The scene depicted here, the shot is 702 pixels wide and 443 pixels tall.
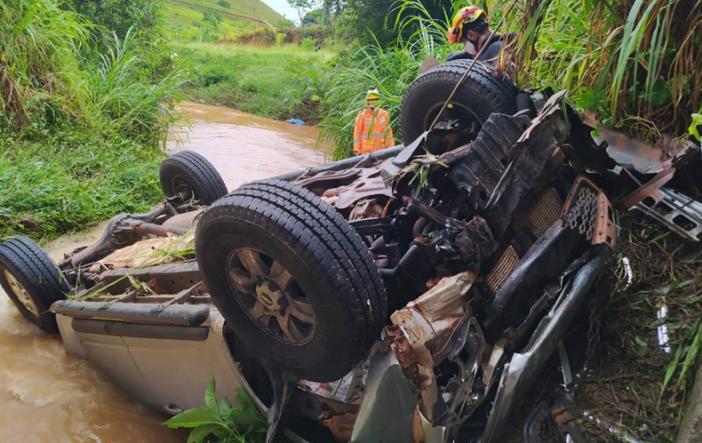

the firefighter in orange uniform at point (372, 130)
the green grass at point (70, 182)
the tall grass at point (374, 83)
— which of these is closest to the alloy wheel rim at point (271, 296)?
the firefighter in orange uniform at point (372, 130)

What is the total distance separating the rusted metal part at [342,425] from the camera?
1940mm

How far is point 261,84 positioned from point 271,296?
638 inches

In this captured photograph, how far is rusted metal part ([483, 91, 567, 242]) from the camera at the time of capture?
1.88 m

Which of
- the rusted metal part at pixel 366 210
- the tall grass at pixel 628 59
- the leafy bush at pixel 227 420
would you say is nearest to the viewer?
the tall grass at pixel 628 59

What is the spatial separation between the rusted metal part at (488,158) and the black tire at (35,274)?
2892 millimetres

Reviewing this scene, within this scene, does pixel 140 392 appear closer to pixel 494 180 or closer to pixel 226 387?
pixel 226 387

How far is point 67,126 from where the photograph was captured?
6809 mm

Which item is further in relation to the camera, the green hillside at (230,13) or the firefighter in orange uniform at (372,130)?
the green hillside at (230,13)

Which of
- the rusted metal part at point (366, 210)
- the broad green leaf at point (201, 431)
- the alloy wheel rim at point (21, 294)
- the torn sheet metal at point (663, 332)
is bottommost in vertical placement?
the alloy wheel rim at point (21, 294)

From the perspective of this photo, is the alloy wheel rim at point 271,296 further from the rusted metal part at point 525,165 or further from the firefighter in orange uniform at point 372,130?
the firefighter in orange uniform at point 372,130

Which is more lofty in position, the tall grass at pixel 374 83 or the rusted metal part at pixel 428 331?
the tall grass at pixel 374 83

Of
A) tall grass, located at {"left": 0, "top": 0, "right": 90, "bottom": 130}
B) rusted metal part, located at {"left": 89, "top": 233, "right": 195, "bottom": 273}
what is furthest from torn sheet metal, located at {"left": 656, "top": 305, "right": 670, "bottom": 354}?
tall grass, located at {"left": 0, "top": 0, "right": 90, "bottom": 130}

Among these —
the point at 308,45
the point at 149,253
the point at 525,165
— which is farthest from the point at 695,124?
the point at 308,45

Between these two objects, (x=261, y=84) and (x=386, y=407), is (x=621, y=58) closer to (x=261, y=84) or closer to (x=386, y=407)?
(x=386, y=407)
